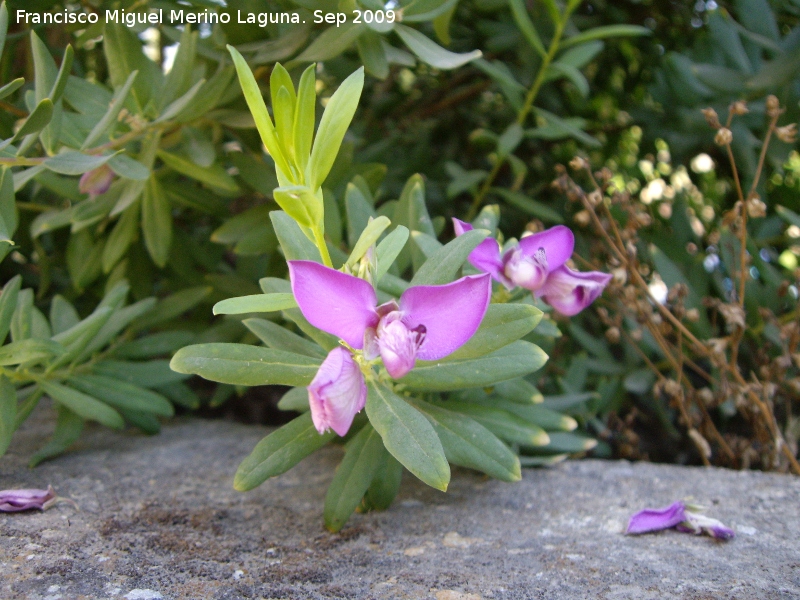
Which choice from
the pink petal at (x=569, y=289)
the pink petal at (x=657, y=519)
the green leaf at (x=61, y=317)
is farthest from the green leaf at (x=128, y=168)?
the pink petal at (x=657, y=519)

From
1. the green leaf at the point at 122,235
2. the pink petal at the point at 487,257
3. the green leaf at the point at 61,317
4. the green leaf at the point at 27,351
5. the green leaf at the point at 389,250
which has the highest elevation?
the green leaf at the point at 389,250

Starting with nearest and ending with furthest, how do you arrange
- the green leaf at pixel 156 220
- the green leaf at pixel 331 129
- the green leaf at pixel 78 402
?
the green leaf at pixel 331 129 → the green leaf at pixel 78 402 → the green leaf at pixel 156 220

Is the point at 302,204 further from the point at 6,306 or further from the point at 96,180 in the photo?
the point at 96,180

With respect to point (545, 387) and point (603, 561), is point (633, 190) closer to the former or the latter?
point (545, 387)

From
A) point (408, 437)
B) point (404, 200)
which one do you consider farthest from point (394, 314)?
point (404, 200)

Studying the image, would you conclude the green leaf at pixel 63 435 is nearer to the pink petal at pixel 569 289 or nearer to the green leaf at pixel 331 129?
the green leaf at pixel 331 129

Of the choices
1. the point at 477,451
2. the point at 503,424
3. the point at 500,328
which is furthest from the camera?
the point at 503,424
